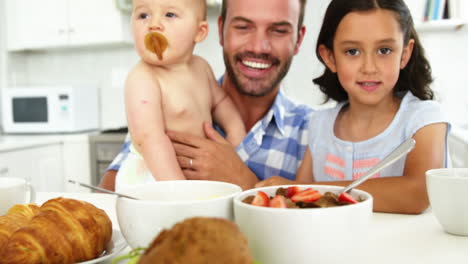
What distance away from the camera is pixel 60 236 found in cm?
51

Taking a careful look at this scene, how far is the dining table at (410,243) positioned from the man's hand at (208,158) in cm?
37

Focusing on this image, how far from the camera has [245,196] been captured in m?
0.56

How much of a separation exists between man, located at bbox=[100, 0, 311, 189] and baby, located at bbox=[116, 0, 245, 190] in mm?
292

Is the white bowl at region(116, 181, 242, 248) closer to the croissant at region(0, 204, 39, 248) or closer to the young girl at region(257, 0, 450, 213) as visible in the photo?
the croissant at region(0, 204, 39, 248)

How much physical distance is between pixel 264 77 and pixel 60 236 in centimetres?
108

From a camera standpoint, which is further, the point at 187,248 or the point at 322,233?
the point at 322,233

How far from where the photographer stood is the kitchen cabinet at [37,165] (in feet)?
8.53

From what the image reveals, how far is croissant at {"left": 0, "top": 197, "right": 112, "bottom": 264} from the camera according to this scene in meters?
0.49

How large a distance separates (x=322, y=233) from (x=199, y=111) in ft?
2.53

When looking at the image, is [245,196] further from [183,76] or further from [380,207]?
[183,76]

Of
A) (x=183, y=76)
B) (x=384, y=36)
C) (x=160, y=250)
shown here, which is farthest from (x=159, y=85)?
(x=160, y=250)

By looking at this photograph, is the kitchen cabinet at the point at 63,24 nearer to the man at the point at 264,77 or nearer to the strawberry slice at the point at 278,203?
the man at the point at 264,77

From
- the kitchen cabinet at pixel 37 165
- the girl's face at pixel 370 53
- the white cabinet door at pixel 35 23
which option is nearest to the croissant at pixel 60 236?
the girl's face at pixel 370 53

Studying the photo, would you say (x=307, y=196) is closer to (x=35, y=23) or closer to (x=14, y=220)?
(x=14, y=220)
